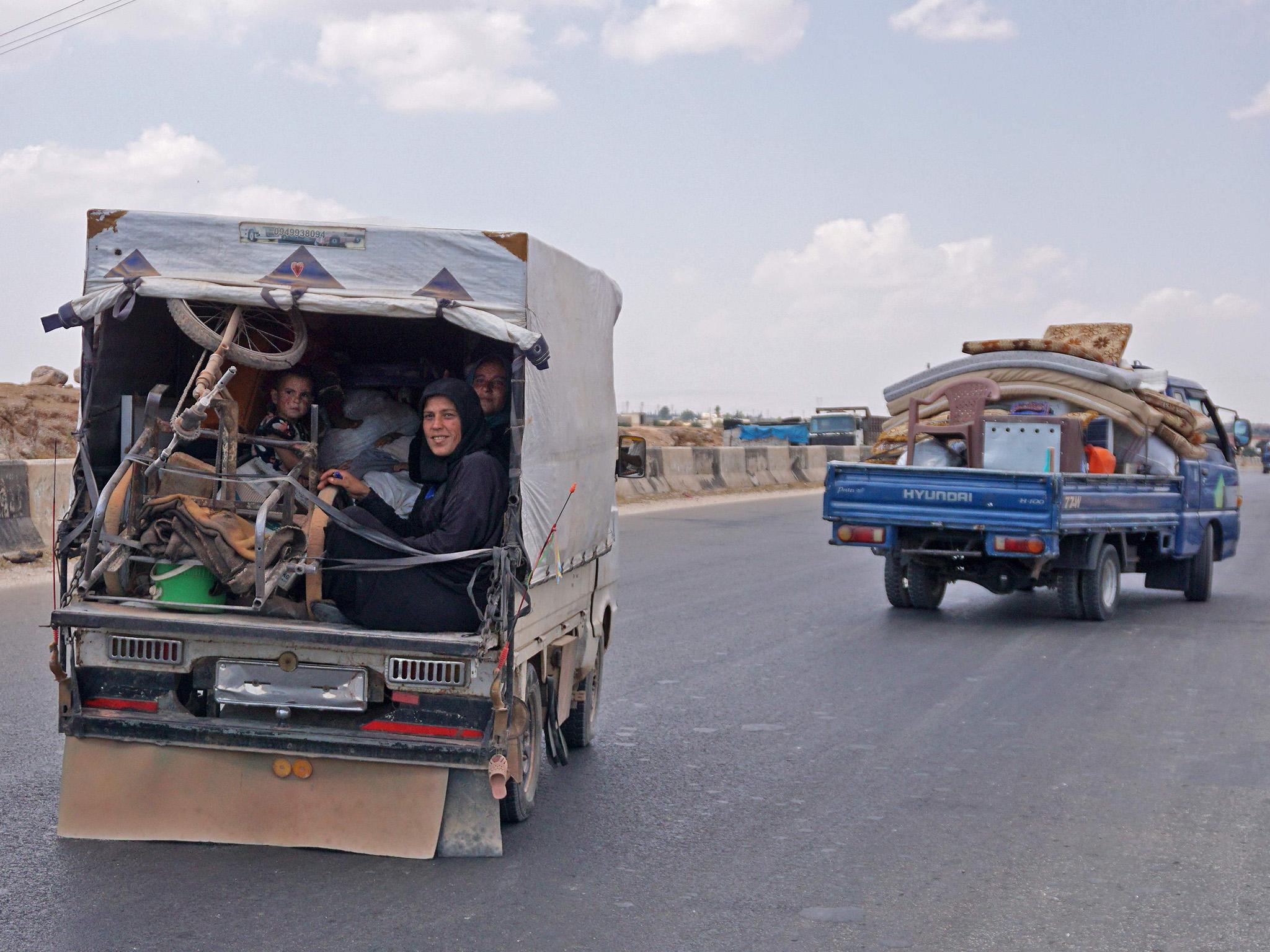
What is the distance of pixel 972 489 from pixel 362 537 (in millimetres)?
7437

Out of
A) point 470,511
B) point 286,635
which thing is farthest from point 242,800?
point 470,511

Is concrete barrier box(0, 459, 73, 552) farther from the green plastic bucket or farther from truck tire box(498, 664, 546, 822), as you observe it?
truck tire box(498, 664, 546, 822)

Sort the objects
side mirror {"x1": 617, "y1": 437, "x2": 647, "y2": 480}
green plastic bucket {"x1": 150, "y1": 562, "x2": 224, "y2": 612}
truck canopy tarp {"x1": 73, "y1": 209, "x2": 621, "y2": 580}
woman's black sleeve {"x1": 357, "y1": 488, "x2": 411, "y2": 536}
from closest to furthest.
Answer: truck canopy tarp {"x1": 73, "y1": 209, "x2": 621, "y2": 580}
green plastic bucket {"x1": 150, "y1": 562, "x2": 224, "y2": 612}
woman's black sleeve {"x1": 357, "y1": 488, "x2": 411, "y2": 536}
side mirror {"x1": 617, "y1": 437, "x2": 647, "y2": 480}

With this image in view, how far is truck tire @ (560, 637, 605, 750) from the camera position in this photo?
6.72 m

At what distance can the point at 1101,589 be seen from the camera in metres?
12.0

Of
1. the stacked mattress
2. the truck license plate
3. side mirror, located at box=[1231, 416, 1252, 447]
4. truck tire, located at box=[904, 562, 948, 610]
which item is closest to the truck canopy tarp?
the truck license plate

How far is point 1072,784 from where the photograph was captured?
249 inches

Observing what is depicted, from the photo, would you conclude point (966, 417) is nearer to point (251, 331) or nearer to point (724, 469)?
point (251, 331)

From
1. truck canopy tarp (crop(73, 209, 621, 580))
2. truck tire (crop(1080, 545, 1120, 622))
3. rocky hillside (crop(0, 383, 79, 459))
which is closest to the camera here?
truck canopy tarp (crop(73, 209, 621, 580))

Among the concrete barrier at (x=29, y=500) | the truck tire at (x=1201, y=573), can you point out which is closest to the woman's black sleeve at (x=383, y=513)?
the concrete barrier at (x=29, y=500)

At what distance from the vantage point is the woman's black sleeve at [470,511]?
16.8ft

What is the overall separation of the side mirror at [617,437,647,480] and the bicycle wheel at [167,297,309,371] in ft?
5.88

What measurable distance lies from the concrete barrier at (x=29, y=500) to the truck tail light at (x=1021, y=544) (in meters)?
8.39

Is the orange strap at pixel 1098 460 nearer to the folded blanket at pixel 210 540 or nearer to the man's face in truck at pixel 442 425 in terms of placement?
the man's face in truck at pixel 442 425
